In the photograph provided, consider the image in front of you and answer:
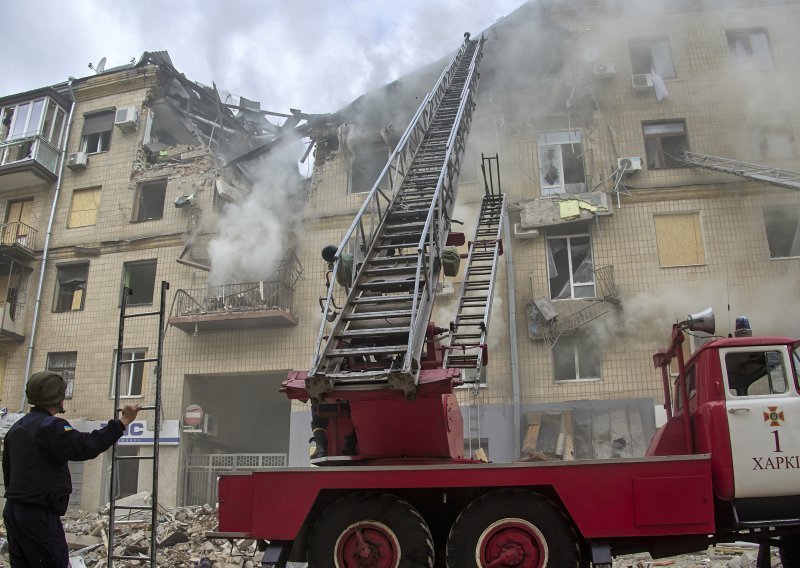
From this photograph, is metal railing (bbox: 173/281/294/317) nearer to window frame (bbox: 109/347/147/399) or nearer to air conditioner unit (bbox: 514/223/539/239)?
window frame (bbox: 109/347/147/399)

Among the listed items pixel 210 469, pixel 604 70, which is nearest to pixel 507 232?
pixel 604 70

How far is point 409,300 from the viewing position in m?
7.02

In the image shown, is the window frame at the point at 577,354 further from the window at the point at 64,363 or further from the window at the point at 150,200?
the window at the point at 64,363

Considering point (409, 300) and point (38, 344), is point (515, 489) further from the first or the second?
point (38, 344)

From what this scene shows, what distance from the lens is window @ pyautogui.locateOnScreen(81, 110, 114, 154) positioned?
2458 centimetres

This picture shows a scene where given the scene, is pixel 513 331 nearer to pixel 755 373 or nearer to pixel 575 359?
pixel 575 359

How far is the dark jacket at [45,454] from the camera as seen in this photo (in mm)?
4305

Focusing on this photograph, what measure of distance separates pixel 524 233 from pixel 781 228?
7.07 metres

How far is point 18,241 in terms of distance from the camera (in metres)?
23.6

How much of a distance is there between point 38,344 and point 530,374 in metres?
16.1

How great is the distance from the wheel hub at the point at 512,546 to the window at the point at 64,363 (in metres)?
19.3

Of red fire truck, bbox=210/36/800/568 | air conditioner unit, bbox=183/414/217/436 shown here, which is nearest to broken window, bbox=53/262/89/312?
air conditioner unit, bbox=183/414/217/436

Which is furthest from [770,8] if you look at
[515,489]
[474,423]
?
[515,489]

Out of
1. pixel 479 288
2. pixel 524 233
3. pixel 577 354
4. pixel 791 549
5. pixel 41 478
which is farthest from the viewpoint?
pixel 524 233
